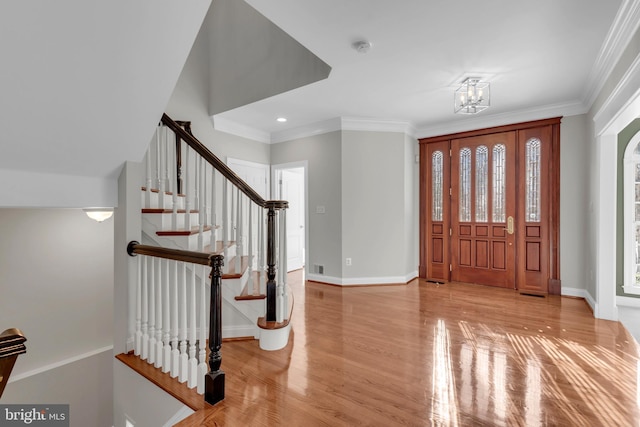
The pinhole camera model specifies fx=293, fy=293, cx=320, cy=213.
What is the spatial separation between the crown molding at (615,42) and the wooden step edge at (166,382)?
3825 mm

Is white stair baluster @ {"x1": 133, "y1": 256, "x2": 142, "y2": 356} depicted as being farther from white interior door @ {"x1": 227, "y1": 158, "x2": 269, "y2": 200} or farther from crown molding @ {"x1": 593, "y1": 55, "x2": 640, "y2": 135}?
crown molding @ {"x1": 593, "y1": 55, "x2": 640, "y2": 135}

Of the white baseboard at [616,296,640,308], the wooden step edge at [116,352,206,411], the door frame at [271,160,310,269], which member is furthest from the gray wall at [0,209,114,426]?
the white baseboard at [616,296,640,308]

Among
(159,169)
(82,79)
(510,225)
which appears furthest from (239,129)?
(510,225)

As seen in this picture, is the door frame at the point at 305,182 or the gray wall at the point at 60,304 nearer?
the gray wall at the point at 60,304

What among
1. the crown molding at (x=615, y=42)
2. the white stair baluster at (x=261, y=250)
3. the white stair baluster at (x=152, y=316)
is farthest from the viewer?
the white stair baluster at (x=261, y=250)

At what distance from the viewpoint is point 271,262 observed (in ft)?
8.38

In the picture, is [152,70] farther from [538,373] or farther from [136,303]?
[538,373]

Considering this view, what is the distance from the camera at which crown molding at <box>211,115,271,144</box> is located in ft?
14.5

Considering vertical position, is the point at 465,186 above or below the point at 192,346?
above

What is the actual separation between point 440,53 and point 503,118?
7.36 ft

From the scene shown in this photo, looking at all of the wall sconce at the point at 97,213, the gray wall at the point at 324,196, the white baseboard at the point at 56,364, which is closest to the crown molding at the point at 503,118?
the gray wall at the point at 324,196

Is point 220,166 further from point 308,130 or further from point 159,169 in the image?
point 308,130

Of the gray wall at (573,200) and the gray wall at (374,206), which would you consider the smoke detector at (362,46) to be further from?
the gray wall at (573,200)

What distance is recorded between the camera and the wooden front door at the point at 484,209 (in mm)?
4301
